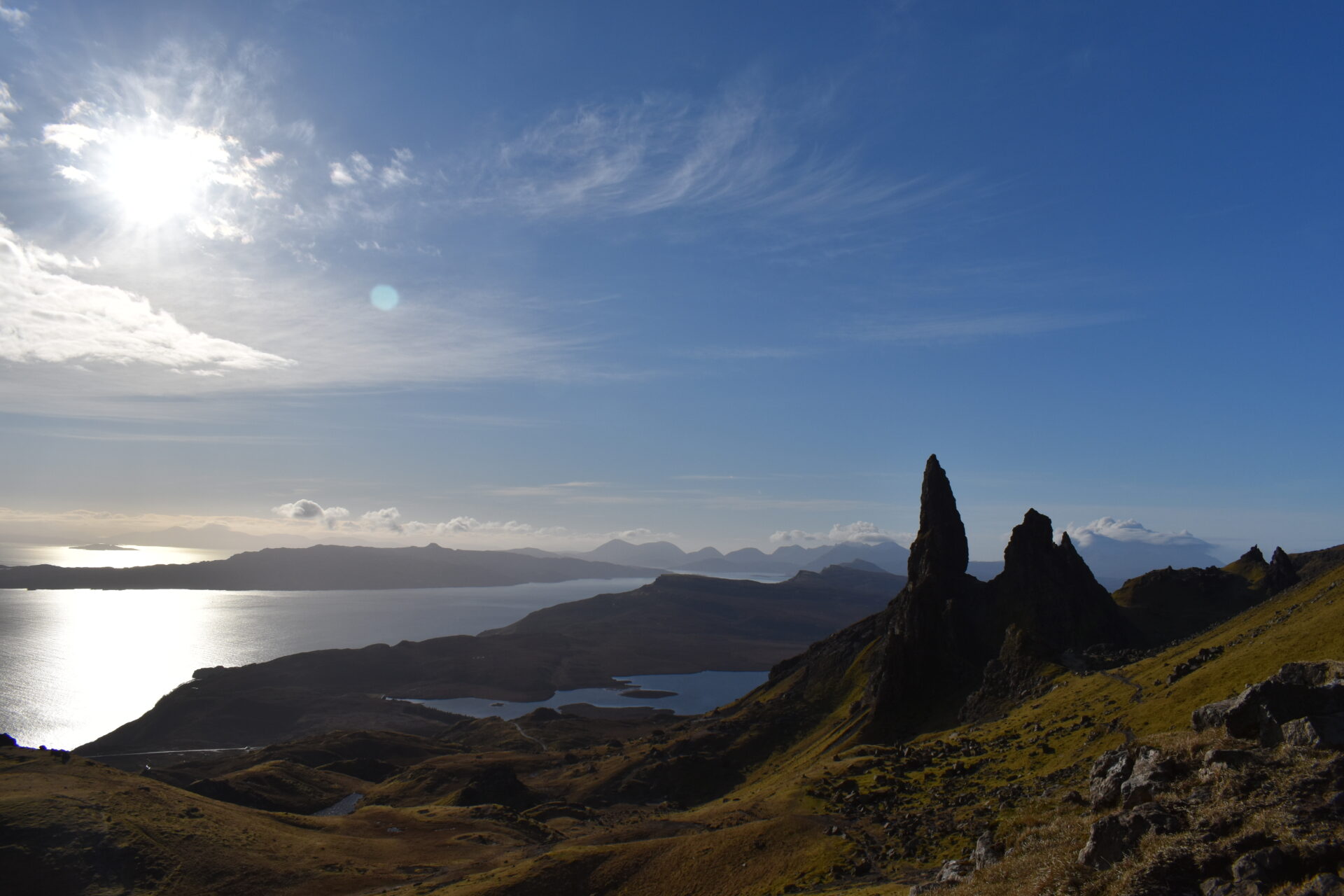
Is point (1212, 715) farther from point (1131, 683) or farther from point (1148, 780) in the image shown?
point (1131, 683)

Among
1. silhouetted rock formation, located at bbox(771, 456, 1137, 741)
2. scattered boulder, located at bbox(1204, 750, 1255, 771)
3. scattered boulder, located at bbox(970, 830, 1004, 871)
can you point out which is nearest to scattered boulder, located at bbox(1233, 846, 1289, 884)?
scattered boulder, located at bbox(1204, 750, 1255, 771)

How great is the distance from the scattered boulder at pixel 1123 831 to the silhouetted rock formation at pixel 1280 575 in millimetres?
180860

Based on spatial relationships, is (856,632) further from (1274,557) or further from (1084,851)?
(1084,851)

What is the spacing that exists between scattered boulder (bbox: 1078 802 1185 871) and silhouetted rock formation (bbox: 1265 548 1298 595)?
181 meters

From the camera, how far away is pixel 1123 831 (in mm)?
26453

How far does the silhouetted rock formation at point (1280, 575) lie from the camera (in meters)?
166

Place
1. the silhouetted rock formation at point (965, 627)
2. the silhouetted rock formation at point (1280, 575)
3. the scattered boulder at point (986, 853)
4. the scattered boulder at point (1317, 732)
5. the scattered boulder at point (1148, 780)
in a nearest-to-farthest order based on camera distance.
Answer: the scattered boulder at point (1317, 732), the scattered boulder at point (1148, 780), the scattered boulder at point (986, 853), the silhouetted rock formation at point (965, 627), the silhouetted rock formation at point (1280, 575)

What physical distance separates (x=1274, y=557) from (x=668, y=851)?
564 ft

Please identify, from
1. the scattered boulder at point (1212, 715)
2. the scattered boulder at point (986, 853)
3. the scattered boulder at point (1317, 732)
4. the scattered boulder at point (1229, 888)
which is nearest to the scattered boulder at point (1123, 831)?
the scattered boulder at point (1229, 888)

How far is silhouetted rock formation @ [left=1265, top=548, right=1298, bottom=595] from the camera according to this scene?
16550 cm

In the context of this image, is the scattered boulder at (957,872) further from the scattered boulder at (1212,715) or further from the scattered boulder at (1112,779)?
the scattered boulder at (1212,715)

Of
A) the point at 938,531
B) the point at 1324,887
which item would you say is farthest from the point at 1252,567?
the point at 1324,887

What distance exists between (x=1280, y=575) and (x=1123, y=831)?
192 meters

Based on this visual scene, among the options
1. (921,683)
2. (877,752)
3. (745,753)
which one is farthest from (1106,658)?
(745,753)
